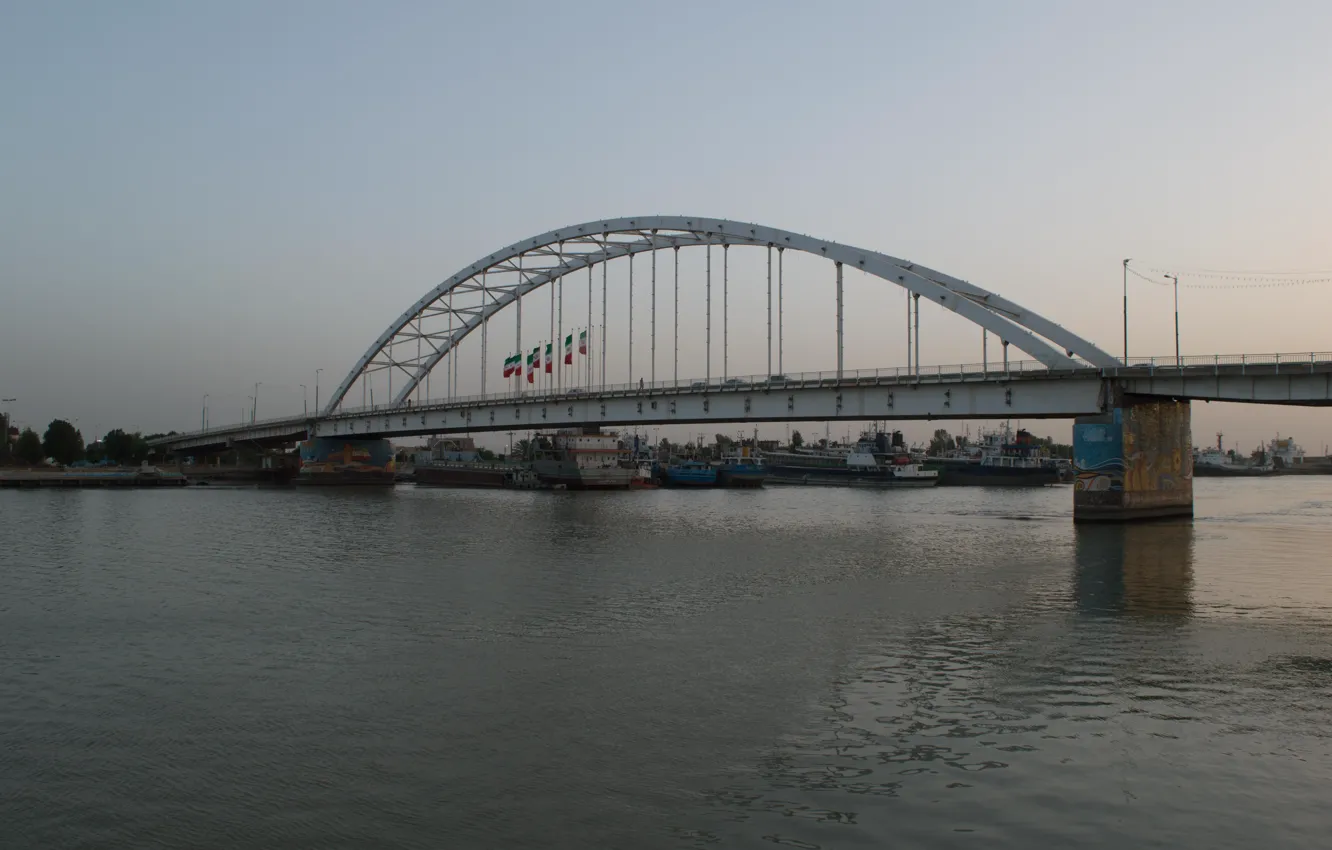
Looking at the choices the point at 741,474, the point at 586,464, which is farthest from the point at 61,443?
the point at 741,474

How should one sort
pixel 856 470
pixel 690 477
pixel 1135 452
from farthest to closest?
pixel 856 470 < pixel 690 477 < pixel 1135 452

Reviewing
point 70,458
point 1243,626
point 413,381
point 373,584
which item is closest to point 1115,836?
point 1243,626

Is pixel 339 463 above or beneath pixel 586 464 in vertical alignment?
above

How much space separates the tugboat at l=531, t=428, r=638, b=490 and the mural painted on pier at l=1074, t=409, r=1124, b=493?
189 feet

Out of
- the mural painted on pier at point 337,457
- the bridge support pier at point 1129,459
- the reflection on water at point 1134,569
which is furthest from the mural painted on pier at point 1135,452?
the mural painted on pier at point 337,457

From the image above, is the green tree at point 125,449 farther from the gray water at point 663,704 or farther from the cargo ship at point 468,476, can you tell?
the gray water at point 663,704

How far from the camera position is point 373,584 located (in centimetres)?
2733

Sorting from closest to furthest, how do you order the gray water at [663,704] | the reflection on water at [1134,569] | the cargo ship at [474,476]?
the gray water at [663,704]
the reflection on water at [1134,569]
the cargo ship at [474,476]

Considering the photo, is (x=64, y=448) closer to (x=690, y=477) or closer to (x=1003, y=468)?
(x=690, y=477)

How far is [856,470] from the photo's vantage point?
128 metres

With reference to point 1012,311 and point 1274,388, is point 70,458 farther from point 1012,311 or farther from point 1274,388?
point 1274,388

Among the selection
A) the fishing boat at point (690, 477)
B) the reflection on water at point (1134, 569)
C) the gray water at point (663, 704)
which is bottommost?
the gray water at point (663, 704)

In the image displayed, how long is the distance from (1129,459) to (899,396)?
37.5 feet

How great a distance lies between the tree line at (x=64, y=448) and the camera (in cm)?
12912
